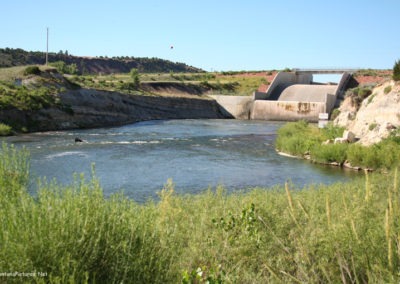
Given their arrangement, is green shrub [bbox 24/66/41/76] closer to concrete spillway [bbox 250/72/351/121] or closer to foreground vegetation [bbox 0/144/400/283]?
concrete spillway [bbox 250/72/351/121]

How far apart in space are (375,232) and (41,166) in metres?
22.0

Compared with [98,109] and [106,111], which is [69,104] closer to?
[98,109]

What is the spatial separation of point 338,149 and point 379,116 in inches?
237

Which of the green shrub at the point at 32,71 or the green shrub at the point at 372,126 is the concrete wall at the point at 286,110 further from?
the green shrub at the point at 372,126

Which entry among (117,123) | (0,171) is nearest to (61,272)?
(0,171)

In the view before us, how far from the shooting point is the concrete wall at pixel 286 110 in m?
69.0

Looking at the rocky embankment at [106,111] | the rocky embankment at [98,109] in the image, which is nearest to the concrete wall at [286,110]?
the rocky embankment at [98,109]

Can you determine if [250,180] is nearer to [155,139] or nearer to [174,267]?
[174,267]

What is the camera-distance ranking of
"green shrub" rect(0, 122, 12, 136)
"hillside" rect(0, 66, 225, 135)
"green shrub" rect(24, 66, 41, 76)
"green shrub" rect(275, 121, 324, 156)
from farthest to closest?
"green shrub" rect(24, 66, 41, 76) < "hillside" rect(0, 66, 225, 135) < "green shrub" rect(0, 122, 12, 136) < "green shrub" rect(275, 121, 324, 156)

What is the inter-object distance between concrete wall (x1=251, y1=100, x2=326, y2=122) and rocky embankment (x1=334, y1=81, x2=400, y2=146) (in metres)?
28.4

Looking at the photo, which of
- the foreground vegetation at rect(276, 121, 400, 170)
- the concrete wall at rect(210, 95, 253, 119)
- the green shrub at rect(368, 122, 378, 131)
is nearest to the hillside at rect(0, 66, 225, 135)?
the concrete wall at rect(210, 95, 253, 119)

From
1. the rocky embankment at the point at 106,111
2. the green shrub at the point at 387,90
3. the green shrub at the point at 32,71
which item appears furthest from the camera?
the green shrub at the point at 32,71

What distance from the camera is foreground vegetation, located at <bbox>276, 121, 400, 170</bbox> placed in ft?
89.3

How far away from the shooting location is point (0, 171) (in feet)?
29.3
